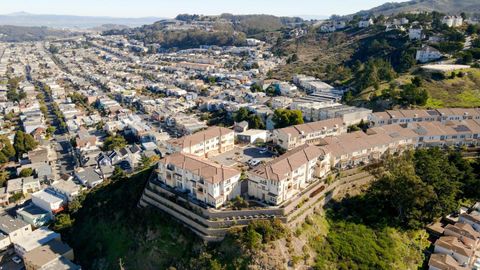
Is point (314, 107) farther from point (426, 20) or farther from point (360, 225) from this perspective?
point (426, 20)

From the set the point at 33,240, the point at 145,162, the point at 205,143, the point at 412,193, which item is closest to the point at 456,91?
the point at 412,193

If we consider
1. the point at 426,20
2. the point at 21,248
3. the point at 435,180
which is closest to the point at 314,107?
the point at 435,180

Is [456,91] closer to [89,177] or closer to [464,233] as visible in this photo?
[464,233]

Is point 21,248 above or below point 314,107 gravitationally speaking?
below

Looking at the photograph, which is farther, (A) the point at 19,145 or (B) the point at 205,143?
(A) the point at 19,145

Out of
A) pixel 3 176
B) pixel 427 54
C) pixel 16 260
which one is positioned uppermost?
pixel 427 54

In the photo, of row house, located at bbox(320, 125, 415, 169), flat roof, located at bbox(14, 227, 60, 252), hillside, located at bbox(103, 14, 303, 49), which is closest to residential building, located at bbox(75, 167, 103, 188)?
flat roof, located at bbox(14, 227, 60, 252)

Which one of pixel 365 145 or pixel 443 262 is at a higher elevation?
pixel 365 145

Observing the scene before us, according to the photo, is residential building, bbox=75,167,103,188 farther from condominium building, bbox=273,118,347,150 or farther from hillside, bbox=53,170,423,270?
condominium building, bbox=273,118,347,150
